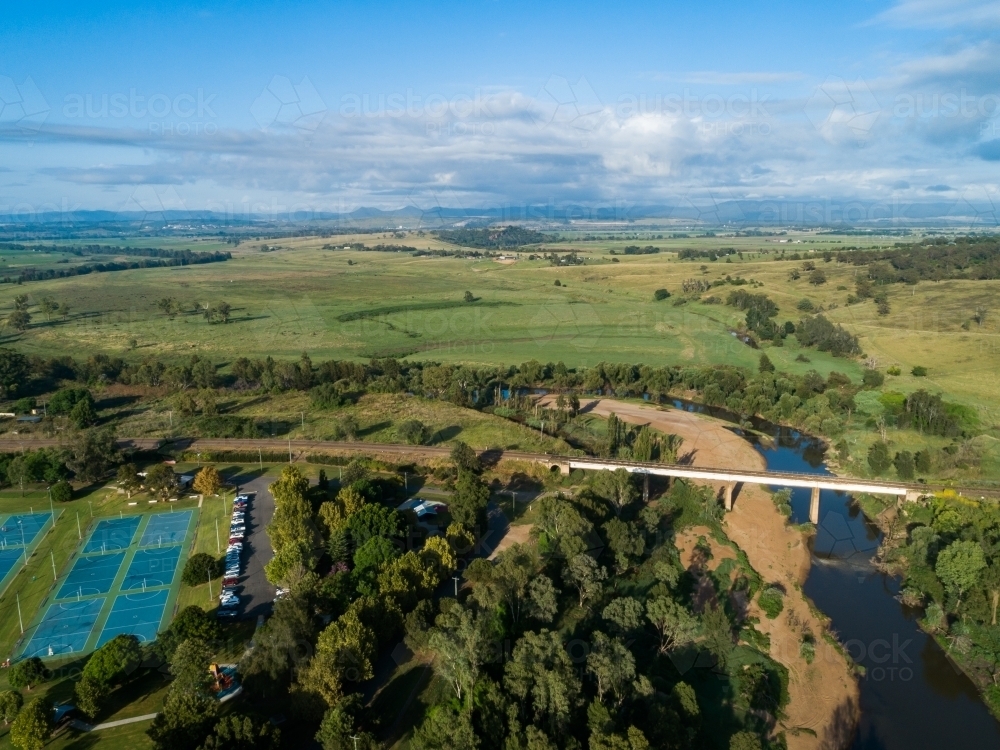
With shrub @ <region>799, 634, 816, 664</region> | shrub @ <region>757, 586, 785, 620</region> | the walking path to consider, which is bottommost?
shrub @ <region>799, 634, 816, 664</region>

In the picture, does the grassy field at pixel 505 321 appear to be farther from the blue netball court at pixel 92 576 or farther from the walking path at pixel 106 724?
the walking path at pixel 106 724

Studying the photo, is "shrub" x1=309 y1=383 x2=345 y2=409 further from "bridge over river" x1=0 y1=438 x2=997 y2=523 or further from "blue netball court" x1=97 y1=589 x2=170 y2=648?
"blue netball court" x1=97 y1=589 x2=170 y2=648

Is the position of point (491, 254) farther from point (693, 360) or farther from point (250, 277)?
point (693, 360)

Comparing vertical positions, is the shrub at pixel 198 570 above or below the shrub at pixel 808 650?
above

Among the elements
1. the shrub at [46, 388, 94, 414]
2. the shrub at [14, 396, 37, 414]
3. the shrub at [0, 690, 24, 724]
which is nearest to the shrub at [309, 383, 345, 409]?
the shrub at [46, 388, 94, 414]

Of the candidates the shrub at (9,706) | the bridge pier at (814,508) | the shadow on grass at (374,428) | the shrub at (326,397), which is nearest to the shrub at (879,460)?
the bridge pier at (814,508)

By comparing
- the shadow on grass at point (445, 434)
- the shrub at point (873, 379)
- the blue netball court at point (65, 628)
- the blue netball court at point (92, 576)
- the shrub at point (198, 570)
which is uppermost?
the shrub at point (873, 379)
